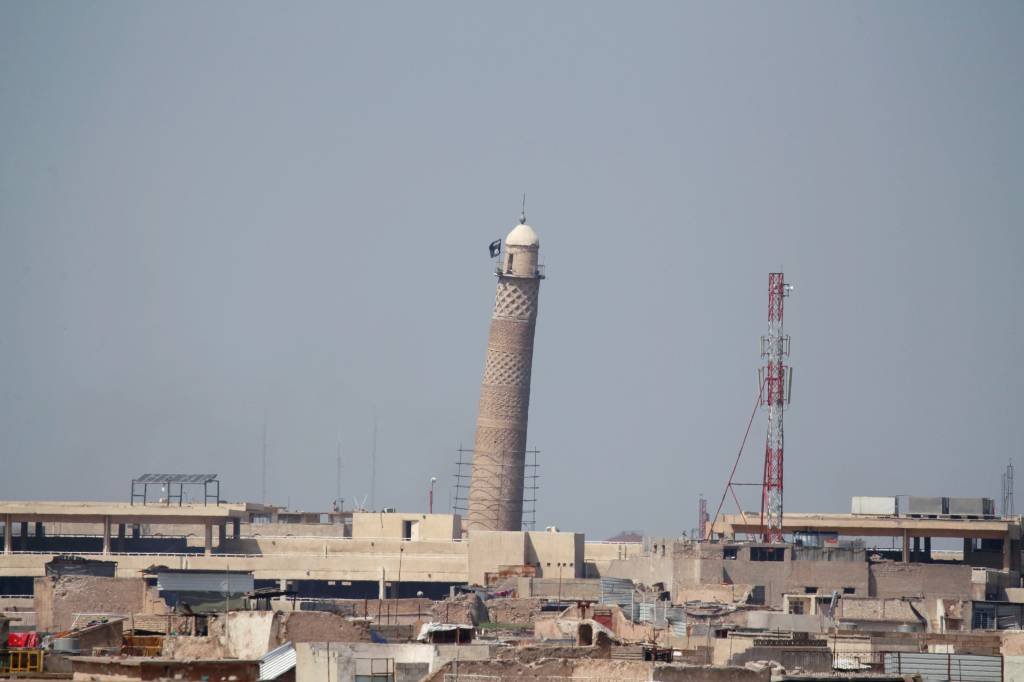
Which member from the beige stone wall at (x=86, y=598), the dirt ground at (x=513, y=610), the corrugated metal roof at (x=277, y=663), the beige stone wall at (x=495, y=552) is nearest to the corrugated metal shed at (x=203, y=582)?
the beige stone wall at (x=86, y=598)

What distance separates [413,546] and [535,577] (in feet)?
21.0

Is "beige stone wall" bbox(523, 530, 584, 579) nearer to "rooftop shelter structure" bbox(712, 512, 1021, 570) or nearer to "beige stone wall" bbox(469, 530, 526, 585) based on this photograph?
"beige stone wall" bbox(469, 530, 526, 585)

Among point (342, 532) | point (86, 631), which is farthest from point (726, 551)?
point (86, 631)

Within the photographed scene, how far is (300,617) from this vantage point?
1297 inches

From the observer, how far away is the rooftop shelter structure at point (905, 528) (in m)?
72.2

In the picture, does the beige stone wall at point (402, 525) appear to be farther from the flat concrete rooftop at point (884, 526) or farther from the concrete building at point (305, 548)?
the flat concrete rooftop at point (884, 526)

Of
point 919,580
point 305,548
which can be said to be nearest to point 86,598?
point 305,548

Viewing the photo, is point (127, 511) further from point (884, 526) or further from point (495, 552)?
point (884, 526)

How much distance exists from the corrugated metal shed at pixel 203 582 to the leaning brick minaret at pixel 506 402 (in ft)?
85.0

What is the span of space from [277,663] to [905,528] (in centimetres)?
4486

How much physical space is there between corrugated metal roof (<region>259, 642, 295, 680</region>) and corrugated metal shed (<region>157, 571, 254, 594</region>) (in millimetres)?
17007

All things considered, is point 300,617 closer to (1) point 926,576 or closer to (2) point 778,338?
(1) point 926,576

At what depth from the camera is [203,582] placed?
4953cm

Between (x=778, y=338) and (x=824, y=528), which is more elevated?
(x=778, y=338)
